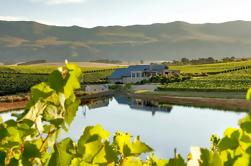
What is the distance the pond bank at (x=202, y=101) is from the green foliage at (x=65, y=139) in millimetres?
28779

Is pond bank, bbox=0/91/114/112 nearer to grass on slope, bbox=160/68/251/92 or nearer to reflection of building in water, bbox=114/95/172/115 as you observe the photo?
reflection of building in water, bbox=114/95/172/115

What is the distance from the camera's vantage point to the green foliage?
1.04m

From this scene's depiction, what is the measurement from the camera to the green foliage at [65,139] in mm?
1037

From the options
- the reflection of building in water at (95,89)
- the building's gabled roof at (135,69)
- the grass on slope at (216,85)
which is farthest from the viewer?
the building's gabled roof at (135,69)

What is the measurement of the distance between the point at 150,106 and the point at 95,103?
222 inches

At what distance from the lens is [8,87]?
51844mm

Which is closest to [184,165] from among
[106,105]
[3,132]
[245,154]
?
[245,154]

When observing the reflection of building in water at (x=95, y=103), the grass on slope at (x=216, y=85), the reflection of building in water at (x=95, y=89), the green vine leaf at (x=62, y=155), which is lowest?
the reflection of building in water at (x=95, y=103)

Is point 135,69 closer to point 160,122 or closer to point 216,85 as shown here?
point 216,85

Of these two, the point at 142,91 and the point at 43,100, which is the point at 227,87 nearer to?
the point at 142,91

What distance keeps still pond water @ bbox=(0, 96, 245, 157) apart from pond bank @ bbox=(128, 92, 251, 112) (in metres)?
1.16

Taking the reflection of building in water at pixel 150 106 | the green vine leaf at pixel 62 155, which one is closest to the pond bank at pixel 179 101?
the reflection of building in water at pixel 150 106

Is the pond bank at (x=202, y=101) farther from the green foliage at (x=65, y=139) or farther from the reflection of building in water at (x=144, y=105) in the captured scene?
the green foliage at (x=65, y=139)

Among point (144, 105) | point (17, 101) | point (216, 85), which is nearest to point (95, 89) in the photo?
point (17, 101)
